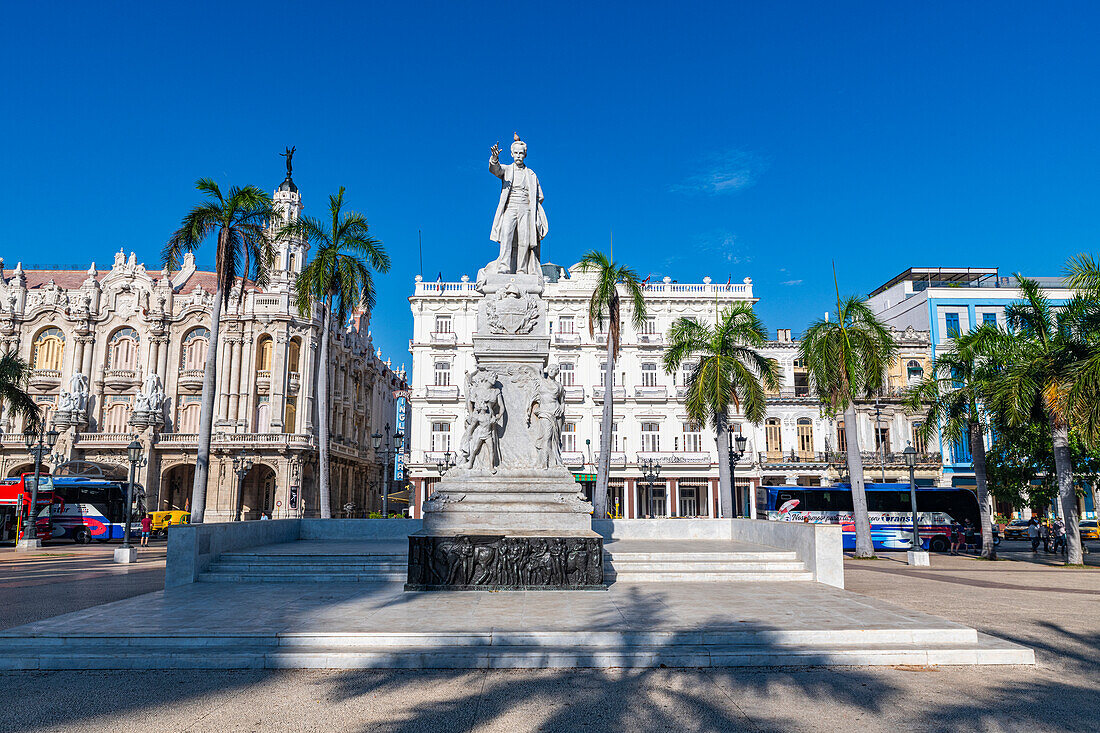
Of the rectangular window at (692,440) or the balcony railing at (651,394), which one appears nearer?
the rectangular window at (692,440)

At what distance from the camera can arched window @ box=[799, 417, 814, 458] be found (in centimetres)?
5044

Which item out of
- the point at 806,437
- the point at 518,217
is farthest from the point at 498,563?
the point at 806,437

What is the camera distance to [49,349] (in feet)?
177

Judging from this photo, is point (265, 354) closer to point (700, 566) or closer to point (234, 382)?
point (234, 382)

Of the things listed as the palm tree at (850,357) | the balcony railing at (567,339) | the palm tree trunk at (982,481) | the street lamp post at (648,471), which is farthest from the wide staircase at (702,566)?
→ the balcony railing at (567,339)

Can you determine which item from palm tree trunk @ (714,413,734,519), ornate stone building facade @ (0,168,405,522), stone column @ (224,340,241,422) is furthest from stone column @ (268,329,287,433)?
palm tree trunk @ (714,413,734,519)

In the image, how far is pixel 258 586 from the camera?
39.0 feet

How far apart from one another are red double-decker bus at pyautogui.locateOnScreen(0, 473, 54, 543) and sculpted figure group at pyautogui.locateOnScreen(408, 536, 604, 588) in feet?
103

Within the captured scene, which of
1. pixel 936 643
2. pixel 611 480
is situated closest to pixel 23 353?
pixel 611 480

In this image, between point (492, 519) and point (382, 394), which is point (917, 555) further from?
point (382, 394)

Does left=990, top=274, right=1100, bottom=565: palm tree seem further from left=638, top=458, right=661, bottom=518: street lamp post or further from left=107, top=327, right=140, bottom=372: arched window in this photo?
left=107, top=327, right=140, bottom=372: arched window

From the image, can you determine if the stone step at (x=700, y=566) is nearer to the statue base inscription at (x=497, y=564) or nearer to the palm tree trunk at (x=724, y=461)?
the statue base inscription at (x=497, y=564)

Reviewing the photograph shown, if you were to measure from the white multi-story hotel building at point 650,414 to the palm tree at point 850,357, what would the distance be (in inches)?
843

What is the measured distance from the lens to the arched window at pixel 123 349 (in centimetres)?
5353
